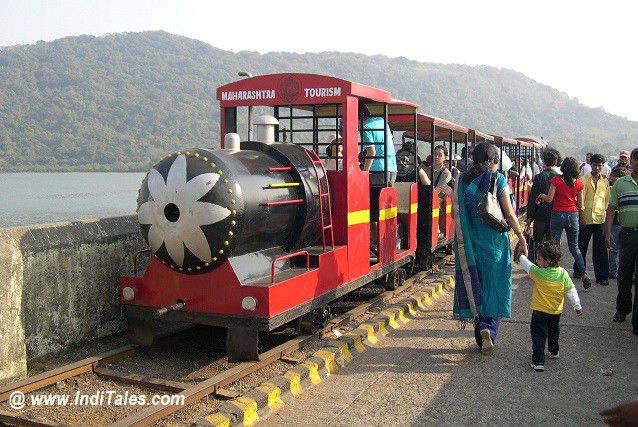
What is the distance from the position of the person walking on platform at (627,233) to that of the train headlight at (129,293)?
5.12 metres

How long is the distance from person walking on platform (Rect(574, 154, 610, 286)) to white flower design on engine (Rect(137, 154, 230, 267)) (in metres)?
6.07

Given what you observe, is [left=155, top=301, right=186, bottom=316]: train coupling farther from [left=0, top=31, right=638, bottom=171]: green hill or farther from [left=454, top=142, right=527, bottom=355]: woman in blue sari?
[left=0, top=31, right=638, bottom=171]: green hill

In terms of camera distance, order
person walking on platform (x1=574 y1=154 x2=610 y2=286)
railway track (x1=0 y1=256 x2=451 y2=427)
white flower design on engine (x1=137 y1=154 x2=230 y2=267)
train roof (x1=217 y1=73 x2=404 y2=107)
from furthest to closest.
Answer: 1. person walking on platform (x1=574 y1=154 x2=610 y2=286)
2. train roof (x1=217 y1=73 x2=404 y2=107)
3. white flower design on engine (x1=137 y1=154 x2=230 y2=267)
4. railway track (x1=0 y1=256 x2=451 y2=427)

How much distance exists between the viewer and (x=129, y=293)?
5531 mm

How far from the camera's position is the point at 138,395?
4680 millimetres

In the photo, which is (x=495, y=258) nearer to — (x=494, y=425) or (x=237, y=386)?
(x=494, y=425)

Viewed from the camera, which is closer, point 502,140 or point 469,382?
point 469,382

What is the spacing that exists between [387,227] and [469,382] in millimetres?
2939

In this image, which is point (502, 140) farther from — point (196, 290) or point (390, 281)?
point (196, 290)

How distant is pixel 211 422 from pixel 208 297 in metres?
1.58

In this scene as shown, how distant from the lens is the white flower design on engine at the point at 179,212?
4.88m

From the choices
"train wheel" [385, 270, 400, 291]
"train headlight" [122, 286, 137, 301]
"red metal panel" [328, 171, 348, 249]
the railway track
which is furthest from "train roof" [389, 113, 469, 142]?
"train headlight" [122, 286, 137, 301]

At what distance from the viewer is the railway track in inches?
157

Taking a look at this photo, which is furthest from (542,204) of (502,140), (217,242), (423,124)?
(502,140)
